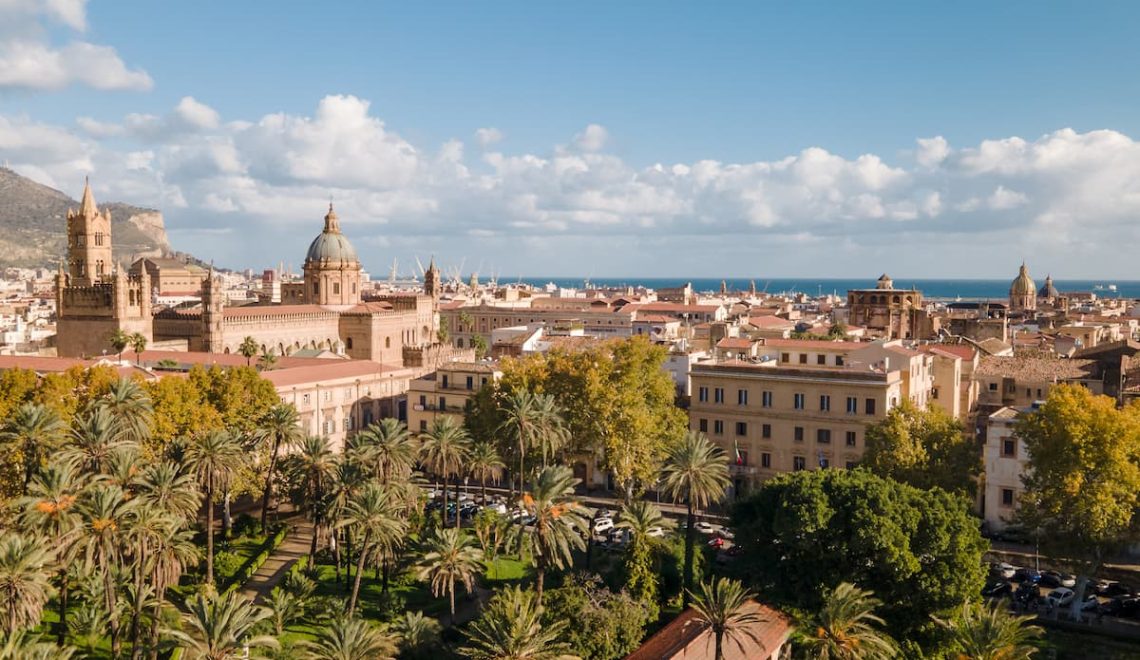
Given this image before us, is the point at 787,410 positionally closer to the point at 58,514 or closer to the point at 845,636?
the point at 845,636

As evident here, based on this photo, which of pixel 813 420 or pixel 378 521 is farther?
pixel 813 420

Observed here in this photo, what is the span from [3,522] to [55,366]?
36631 millimetres

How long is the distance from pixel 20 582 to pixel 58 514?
223 inches

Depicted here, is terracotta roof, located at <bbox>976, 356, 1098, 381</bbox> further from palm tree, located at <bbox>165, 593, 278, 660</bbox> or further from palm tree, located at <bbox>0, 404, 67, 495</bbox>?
palm tree, located at <bbox>0, 404, 67, 495</bbox>

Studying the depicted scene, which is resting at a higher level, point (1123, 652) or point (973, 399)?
point (973, 399)

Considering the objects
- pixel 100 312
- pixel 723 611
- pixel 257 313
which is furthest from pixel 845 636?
pixel 100 312

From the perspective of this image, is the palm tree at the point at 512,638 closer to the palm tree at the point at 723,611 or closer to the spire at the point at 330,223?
the palm tree at the point at 723,611

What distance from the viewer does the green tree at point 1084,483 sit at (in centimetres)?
5006

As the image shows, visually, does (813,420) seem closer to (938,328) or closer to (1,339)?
(938,328)

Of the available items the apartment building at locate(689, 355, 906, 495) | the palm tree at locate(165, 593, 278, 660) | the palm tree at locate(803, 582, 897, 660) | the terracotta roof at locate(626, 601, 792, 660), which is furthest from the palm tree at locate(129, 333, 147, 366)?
the palm tree at locate(803, 582, 897, 660)

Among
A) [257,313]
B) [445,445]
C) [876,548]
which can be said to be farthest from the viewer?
[257,313]

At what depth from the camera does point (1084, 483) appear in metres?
51.1

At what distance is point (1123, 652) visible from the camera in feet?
150

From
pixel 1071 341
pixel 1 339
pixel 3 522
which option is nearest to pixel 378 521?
pixel 3 522
